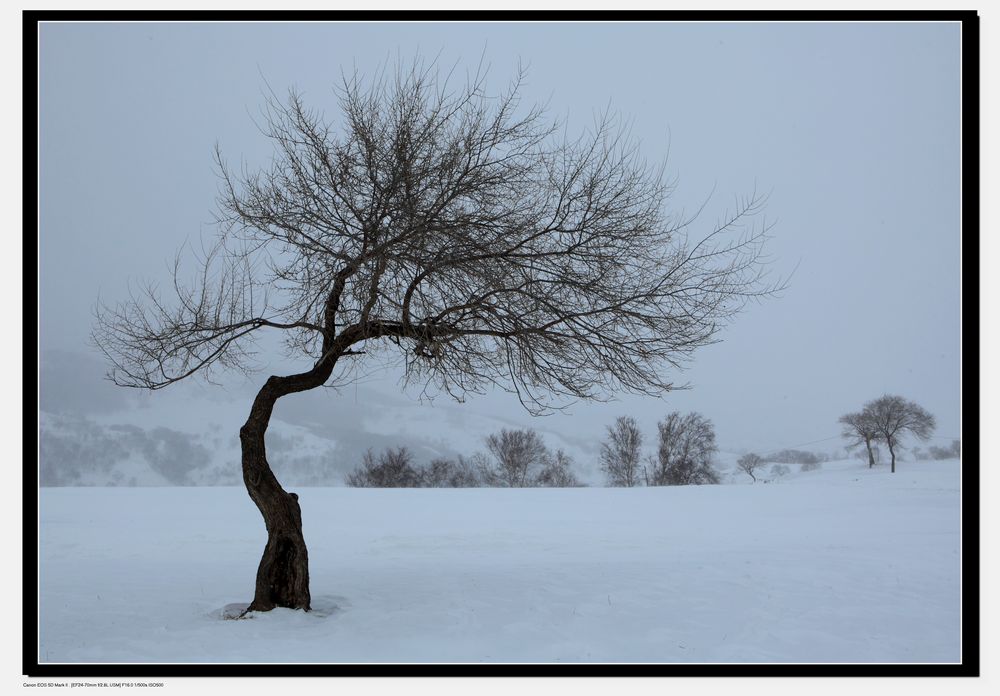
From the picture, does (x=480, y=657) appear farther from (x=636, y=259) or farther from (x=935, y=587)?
(x=935, y=587)

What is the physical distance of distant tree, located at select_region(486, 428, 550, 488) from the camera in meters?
58.0

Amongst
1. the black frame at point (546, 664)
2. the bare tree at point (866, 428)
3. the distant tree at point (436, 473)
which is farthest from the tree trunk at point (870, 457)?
the black frame at point (546, 664)

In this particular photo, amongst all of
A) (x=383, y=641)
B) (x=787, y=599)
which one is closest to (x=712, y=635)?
(x=787, y=599)

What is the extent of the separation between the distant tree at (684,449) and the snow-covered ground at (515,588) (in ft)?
116

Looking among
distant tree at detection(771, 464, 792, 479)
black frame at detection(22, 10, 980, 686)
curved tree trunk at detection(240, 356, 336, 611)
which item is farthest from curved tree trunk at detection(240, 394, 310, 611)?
distant tree at detection(771, 464, 792, 479)

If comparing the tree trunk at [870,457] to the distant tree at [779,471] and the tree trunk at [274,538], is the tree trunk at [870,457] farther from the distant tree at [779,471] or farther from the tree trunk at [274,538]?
the tree trunk at [274,538]

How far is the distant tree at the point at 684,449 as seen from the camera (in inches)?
2217

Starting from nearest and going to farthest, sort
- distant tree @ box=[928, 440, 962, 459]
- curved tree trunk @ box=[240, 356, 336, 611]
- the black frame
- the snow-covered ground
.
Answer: the black frame → the snow-covered ground → curved tree trunk @ box=[240, 356, 336, 611] → distant tree @ box=[928, 440, 962, 459]

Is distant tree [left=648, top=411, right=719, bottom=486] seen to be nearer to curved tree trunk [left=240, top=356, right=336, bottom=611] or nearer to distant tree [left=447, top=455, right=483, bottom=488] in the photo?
distant tree [left=447, top=455, right=483, bottom=488]

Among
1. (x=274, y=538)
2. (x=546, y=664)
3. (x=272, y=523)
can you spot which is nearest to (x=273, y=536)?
(x=274, y=538)

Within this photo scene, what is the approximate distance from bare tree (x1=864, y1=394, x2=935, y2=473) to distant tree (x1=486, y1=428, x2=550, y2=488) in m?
23.9

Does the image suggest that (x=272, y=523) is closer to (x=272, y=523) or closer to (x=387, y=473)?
(x=272, y=523)

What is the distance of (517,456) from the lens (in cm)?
5847

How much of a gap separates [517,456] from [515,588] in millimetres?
49265
